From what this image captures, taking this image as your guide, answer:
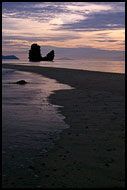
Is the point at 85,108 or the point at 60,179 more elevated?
the point at 85,108

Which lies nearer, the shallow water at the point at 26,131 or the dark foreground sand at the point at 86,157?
the dark foreground sand at the point at 86,157

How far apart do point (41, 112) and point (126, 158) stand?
581 centimetres

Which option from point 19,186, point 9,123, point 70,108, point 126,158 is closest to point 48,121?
point 9,123

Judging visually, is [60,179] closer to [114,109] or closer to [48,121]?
[48,121]

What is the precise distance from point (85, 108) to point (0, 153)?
256 inches

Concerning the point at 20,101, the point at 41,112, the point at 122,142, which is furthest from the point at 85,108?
the point at 122,142

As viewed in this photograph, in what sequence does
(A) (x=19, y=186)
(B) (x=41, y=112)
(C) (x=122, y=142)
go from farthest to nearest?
1. (B) (x=41, y=112)
2. (C) (x=122, y=142)
3. (A) (x=19, y=186)

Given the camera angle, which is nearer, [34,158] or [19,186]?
[19,186]

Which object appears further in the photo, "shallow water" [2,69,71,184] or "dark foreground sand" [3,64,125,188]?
"shallow water" [2,69,71,184]

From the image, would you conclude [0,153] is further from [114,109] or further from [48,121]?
[114,109]

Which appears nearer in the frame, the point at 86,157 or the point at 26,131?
the point at 86,157

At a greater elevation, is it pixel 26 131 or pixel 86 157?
pixel 26 131

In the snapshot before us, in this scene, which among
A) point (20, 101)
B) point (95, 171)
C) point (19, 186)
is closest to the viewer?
point (19, 186)

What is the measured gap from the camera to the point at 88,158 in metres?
6.07
